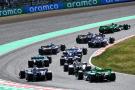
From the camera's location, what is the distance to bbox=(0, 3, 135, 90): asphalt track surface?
25.5m

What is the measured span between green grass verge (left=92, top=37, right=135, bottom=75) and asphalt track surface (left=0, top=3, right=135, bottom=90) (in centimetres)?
131

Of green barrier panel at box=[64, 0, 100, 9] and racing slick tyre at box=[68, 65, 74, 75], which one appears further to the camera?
green barrier panel at box=[64, 0, 100, 9]

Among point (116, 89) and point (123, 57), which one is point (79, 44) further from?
point (116, 89)

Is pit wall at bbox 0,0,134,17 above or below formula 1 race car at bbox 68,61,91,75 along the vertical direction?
below

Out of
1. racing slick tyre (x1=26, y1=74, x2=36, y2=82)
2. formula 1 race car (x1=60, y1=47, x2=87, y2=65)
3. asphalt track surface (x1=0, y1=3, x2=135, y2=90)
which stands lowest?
asphalt track surface (x1=0, y1=3, x2=135, y2=90)

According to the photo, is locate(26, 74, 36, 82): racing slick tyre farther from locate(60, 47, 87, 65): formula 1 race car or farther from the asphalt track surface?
locate(60, 47, 87, 65): formula 1 race car

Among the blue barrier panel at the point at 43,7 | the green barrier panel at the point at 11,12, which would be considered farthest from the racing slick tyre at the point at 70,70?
the blue barrier panel at the point at 43,7

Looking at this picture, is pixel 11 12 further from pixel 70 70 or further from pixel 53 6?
pixel 70 70

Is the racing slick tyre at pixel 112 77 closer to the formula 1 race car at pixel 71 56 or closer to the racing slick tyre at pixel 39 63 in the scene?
the formula 1 race car at pixel 71 56

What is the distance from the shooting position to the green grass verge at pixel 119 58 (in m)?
30.0

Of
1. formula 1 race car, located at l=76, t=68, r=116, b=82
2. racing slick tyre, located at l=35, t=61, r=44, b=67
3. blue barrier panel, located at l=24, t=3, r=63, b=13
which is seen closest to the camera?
formula 1 race car, located at l=76, t=68, r=116, b=82

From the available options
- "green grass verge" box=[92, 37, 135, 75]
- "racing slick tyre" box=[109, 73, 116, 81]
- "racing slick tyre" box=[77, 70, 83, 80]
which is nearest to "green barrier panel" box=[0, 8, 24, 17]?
"green grass verge" box=[92, 37, 135, 75]

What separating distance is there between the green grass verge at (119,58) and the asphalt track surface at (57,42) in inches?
51.7

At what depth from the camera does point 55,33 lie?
50.9m
